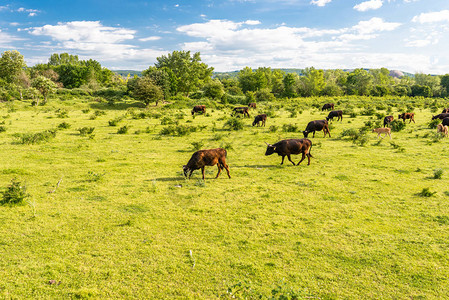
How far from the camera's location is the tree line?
156ft

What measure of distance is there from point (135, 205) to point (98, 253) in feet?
9.23

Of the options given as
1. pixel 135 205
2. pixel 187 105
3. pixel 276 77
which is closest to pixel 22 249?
pixel 135 205

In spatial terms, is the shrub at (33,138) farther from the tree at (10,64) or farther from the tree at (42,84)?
the tree at (10,64)

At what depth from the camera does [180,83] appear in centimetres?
6612

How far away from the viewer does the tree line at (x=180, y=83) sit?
47438 millimetres

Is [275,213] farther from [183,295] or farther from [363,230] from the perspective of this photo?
[183,295]

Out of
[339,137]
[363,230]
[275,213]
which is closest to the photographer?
[363,230]

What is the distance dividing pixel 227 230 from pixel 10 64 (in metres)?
70.2

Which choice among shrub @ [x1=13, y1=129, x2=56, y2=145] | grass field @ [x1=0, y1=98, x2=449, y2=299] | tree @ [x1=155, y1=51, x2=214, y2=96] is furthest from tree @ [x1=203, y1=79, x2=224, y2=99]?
grass field @ [x1=0, y1=98, x2=449, y2=299]

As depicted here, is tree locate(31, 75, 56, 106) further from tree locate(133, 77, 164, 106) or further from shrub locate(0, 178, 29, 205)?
shrub locate(0, 178, 29, 205)

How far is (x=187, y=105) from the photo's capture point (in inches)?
2072

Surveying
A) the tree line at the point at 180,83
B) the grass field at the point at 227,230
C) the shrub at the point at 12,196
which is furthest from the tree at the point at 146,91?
the shrub at the point at 12,196

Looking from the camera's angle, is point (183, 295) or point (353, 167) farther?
point (353, 167)

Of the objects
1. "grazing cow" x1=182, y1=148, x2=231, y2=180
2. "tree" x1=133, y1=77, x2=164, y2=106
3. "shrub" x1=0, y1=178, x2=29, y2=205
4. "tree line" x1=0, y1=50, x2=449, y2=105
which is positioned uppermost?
"tree line" x1=0, y1=50, x2=449, y2=105
